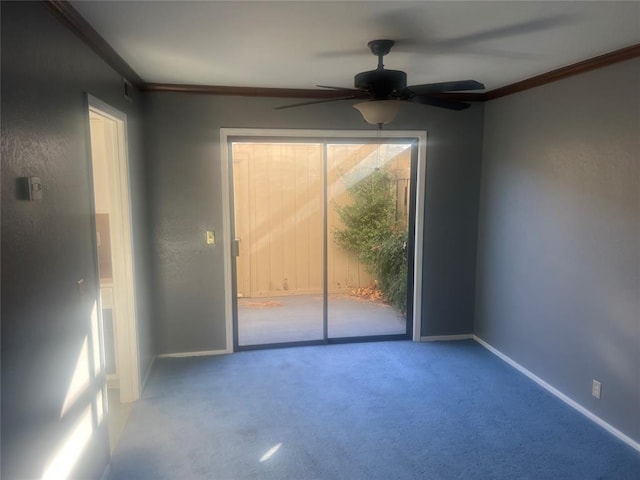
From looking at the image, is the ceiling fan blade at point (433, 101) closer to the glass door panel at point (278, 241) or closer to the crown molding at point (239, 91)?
the crown molding at point (239, 91)

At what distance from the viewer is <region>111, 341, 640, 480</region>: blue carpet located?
255cm

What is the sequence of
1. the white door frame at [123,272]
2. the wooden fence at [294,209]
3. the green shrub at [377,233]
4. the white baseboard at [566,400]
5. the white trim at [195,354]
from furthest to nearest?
the green shrub at [377,233] < the wooden fence at [294,209] < the white trim at [195,354] < the white door frame at [123,272] < the white baseboard at [566,400]

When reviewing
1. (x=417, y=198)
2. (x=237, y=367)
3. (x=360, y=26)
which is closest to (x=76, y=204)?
(x=360, y=26)

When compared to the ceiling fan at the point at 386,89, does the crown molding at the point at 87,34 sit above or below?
above

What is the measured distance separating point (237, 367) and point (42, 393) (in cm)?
228

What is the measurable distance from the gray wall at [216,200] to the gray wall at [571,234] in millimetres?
261

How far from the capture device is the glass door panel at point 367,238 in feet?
14.4

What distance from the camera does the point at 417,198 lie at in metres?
4.30

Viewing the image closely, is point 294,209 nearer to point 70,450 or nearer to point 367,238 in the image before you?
point 367,238

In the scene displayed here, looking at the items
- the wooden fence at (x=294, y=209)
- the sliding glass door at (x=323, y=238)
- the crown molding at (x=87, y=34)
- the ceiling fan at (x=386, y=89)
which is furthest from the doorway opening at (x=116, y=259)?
the ceiling fan at (x=386, y=89)

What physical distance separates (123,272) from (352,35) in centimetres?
230

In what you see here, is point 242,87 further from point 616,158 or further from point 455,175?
point 616,158

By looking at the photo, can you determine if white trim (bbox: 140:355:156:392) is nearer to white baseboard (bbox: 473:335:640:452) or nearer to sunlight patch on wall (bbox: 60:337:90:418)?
sunlight patch on wall (bbox: 60:337:90:418)

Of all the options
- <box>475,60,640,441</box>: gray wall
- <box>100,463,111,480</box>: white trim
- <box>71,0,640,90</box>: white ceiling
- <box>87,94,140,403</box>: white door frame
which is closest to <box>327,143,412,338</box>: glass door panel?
<box>475,60,640,441</box>: gray wall
